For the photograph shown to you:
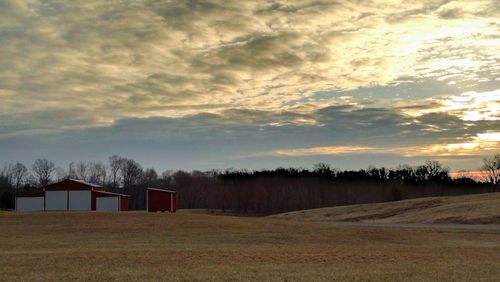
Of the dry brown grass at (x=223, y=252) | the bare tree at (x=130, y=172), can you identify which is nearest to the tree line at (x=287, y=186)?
the bare tree at (x=130, y=172)

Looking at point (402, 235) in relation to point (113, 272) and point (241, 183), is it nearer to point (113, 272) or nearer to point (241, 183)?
point (113, 272)

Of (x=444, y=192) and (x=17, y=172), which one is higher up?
(x=17, y=172)

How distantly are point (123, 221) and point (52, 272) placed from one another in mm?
26652

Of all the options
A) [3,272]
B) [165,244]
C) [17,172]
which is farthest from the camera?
[17,172]

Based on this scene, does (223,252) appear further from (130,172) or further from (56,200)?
(130,172)

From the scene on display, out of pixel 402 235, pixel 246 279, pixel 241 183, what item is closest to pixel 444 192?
pixel 241 183

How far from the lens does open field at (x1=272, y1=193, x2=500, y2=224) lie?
56156mm

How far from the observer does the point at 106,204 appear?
2763 inches

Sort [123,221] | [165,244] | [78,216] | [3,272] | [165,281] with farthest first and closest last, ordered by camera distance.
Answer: [78,216], [123,221], [165,244], [3,272], [165,281]

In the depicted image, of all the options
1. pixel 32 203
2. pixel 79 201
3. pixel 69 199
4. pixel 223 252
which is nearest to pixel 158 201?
pixel 79 201

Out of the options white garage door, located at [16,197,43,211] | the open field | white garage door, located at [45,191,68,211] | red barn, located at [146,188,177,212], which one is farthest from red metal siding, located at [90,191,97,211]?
the open field

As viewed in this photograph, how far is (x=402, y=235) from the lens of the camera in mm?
39812

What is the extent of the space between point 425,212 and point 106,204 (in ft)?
130

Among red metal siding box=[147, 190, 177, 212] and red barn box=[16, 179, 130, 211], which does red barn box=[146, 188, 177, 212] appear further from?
red barn box=[16, 179, 130, 211]
